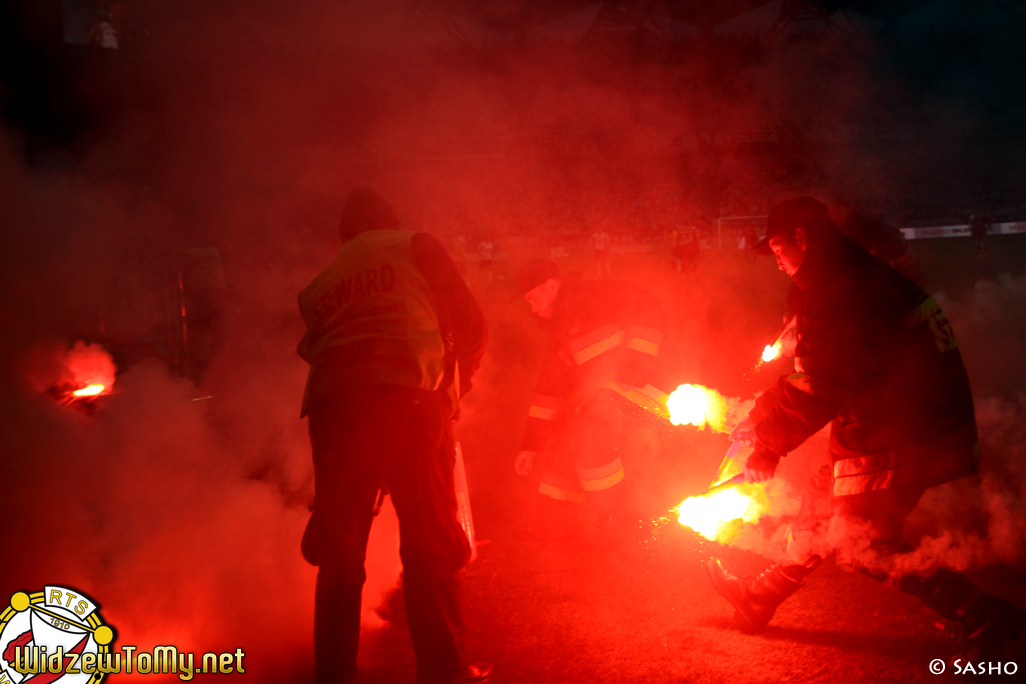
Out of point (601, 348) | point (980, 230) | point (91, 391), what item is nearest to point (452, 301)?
point (601, 348)

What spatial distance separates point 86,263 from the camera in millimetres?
4012

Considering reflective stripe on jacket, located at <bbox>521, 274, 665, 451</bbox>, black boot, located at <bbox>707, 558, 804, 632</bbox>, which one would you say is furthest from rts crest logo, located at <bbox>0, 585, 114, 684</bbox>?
black boot, located at <bbox>707, 558, 804, 632</bbox>

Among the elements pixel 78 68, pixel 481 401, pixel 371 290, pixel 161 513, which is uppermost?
pixel 78 68

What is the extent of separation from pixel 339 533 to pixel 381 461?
0.25 metres

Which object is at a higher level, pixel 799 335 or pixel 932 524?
pixel 799 335

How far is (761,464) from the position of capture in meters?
2.20

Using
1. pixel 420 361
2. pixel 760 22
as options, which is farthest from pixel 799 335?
pixel 760 22

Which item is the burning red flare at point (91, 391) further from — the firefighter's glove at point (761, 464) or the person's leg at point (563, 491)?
the firefighter's glove at point (761, 464)

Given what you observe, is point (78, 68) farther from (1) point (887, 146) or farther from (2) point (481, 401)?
(1) point (887, 146)

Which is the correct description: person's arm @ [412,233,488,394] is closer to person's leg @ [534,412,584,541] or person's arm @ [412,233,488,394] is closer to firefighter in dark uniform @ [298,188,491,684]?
firefighter in dark uniform @ [298,188,491,684]

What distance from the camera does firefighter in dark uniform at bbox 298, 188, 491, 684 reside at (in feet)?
6.09

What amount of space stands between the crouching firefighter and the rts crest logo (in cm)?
197

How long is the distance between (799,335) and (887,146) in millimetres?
23212

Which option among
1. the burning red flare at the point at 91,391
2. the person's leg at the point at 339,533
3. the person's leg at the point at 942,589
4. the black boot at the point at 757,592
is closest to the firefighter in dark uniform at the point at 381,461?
the person's leg at the point at 339,533
